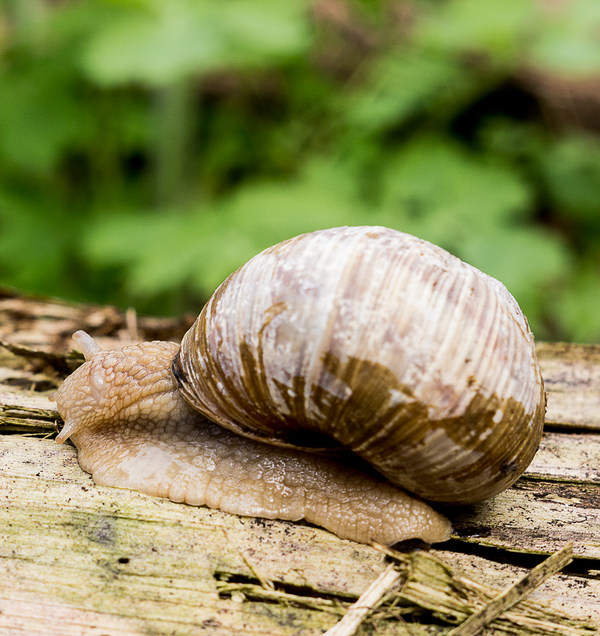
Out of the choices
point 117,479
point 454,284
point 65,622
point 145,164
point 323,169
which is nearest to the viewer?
point 65,622

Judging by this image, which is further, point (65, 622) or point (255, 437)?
point (255, 437)

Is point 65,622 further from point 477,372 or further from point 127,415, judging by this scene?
point 477,372

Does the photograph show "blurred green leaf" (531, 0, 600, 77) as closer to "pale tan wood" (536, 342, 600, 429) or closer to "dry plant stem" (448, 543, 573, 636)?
"pale tan wood" (536, 342, 600, 429)

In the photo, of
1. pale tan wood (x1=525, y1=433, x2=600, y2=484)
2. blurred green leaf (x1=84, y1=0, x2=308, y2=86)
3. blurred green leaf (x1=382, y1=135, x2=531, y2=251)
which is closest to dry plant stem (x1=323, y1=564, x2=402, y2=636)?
pale tan wood (x1=525, y1=433, x2=600, y2=484)

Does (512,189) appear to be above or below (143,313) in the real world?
above

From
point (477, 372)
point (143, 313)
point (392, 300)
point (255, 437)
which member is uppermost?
point (392, 300)

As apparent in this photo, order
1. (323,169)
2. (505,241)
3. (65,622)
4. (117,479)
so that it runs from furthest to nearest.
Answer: (323,169) < (505,241) < (117,479) < (65,622)

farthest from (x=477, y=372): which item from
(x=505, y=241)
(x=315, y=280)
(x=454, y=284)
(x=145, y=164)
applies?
(x=145, y=164)

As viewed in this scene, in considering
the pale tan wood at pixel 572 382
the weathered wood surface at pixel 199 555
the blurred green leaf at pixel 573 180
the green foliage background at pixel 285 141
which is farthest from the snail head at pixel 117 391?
the blurred green leaf at pixel 573 180
